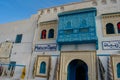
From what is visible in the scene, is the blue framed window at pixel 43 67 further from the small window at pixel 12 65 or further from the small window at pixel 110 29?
the small window at pixel 110 29

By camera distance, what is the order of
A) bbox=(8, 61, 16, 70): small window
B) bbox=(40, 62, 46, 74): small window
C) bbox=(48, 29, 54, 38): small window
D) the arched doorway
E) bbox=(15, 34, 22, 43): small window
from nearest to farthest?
the arched doorway < bbox=(40, 62, 46, 74): small window < bbox=(48, 29, 54, 38): small window < bbox=(8, 61, 16, 70): small window < bbox=(15, 34, 22, 43): small window

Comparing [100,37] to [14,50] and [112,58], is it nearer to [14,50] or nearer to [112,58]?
[112,58]

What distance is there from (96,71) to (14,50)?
7.75 m

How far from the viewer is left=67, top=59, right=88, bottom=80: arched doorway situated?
8594 millimetres

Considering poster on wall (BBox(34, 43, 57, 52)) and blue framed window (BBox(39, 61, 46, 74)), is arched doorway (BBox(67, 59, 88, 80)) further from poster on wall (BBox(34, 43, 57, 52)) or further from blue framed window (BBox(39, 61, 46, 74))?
blue framed window (BBox(39, 61, 46, 74))

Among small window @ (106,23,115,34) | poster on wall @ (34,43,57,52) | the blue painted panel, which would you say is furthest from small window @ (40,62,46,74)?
small window @ (106,23,115,34)

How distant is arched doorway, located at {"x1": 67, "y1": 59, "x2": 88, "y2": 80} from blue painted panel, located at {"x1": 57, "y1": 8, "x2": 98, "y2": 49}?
1609 millimetres

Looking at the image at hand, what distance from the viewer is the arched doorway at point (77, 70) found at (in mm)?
8594

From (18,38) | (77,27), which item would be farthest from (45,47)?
(18,38)

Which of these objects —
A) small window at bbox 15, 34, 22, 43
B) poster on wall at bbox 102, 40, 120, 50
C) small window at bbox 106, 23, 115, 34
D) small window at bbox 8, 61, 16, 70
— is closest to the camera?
poster on wall at bbox 102, 40, 120, 50

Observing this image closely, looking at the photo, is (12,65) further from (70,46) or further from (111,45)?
(111,45)

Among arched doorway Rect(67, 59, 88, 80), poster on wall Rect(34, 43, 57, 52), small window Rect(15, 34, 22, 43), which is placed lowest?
arched doorway Rect(67, 59, 88, 80)

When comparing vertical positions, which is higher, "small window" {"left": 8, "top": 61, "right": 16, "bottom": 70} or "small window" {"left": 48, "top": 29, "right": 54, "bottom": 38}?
"small window" {"left": 48, "top": 29, "right": 54, "bottom": 38}

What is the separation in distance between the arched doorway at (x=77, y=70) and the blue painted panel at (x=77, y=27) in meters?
1.61
